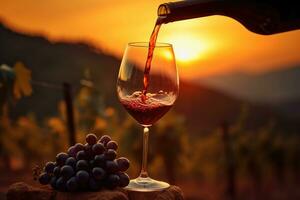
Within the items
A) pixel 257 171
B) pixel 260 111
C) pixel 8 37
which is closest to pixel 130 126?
pixel 257 171

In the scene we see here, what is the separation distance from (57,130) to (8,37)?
19382 mm

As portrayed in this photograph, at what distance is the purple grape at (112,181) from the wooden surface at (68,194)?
0.09 feet

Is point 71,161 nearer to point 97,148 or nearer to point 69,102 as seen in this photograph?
point 97,148

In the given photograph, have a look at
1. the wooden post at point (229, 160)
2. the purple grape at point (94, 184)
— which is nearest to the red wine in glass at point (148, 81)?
the purple grape at point (94, 184)

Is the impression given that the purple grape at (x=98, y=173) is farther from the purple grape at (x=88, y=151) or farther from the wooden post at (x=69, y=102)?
the wooden post at (x=69, y=102)

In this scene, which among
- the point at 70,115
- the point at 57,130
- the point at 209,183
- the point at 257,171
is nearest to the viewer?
the point at 70,115

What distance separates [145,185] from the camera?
2.60 metres

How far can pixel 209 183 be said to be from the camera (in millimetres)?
15000

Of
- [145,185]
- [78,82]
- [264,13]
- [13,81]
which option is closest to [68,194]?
[145,185]

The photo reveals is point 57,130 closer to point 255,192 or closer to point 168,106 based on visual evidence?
point 168,106

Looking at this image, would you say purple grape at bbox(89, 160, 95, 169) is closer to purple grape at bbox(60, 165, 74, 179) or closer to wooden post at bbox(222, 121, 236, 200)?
purple grape at bbox(60, 165, 74, 179)

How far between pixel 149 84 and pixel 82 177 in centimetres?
52

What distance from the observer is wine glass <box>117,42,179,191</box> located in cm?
260

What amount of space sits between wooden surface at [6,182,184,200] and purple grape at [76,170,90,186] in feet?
0.15
